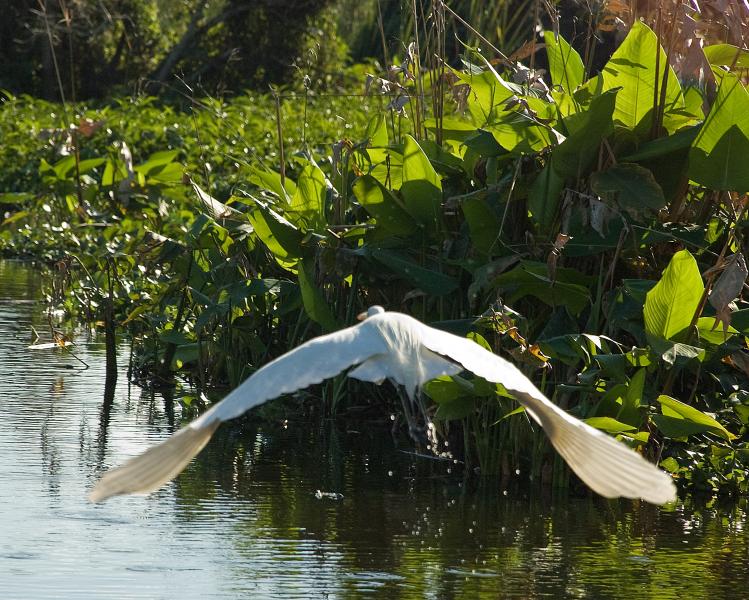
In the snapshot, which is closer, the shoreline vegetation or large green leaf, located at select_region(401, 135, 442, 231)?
the shoreline vegetation

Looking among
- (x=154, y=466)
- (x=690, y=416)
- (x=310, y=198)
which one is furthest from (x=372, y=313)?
(x=310, y=198)

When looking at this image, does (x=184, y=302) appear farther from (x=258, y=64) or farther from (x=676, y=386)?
(x=258, y=64)

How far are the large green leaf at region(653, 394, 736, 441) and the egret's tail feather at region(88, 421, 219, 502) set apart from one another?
1808 millimetres

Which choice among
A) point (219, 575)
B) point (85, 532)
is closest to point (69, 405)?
point (85, 532)

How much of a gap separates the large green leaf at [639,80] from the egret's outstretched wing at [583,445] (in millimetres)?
1554

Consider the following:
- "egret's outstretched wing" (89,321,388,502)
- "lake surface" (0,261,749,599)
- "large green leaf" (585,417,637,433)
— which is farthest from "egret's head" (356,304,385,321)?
"large green leaf" (585,417,637,433)

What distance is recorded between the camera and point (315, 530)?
391 cm

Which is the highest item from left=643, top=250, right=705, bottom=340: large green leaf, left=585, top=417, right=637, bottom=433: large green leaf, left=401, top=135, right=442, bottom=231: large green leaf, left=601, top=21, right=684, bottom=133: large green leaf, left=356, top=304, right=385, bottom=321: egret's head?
left=601, top=21, right=684, bottom=133: large green leaf

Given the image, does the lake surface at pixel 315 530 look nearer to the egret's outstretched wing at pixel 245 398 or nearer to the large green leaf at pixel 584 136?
the egret's outstretched wing at pixel 245 398

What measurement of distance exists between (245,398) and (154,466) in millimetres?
256

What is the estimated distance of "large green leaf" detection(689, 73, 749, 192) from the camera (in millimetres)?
4371

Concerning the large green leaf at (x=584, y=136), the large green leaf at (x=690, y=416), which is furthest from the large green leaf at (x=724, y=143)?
the large green leaf at (x=690, y=416)

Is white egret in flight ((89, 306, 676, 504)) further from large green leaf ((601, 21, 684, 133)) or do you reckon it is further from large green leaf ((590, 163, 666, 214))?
large green leaf ((601, 21, 684, 133))

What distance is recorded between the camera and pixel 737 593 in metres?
3.50
